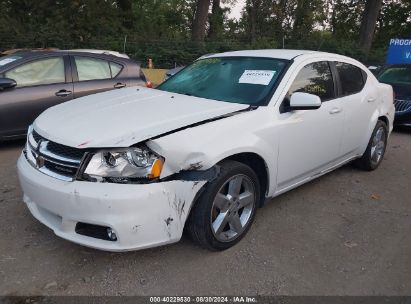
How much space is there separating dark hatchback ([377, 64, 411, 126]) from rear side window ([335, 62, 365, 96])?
344 cm

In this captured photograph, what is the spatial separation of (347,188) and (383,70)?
5.93m

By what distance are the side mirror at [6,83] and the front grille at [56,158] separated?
280cm

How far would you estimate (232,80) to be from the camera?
4062 mm

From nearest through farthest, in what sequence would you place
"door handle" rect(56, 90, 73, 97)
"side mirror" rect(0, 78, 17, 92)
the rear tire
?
1. the rear tire
2. "side mirror" rect(0, 78, 17, 92)
3. "door handle" rect(56, 90, 73, 97)

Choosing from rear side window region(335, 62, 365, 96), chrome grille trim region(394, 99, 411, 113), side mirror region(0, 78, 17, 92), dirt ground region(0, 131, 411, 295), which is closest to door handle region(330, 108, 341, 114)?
rear side window region(335, 62, 365, 96)

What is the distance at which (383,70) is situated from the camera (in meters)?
9.80

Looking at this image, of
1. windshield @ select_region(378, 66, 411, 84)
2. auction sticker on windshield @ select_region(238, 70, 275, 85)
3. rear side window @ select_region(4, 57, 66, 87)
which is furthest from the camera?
windshield @ select_region(378, 66, 411, 84)

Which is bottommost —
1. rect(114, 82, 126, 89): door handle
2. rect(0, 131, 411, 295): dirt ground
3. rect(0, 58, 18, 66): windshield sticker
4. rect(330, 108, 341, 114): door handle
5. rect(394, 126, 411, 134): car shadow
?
rect(394, 126, 411, 134): car shadow

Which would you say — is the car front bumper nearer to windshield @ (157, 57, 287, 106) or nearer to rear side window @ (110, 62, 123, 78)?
windshield @ (157, 57, 287, 106)

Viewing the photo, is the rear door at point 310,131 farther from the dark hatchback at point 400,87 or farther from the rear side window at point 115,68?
the dark hatchback at point 400,87

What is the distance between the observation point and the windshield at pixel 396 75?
29.7ft

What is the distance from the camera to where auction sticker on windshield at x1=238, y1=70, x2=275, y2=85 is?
388 centimetres

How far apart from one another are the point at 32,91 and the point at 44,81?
0.28 m

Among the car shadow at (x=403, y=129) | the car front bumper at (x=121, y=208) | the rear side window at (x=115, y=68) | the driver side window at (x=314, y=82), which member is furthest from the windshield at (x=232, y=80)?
the car shadow at (x=403, y=129)
